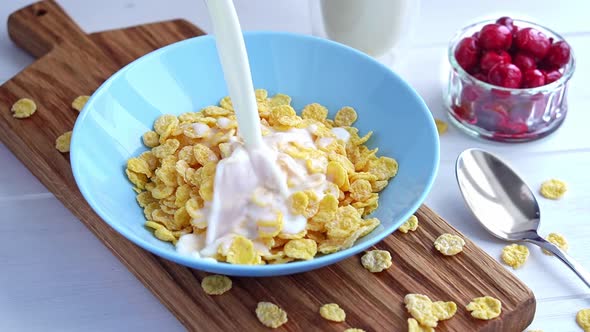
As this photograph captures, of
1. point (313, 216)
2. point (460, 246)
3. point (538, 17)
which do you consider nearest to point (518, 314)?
point (460, 246)

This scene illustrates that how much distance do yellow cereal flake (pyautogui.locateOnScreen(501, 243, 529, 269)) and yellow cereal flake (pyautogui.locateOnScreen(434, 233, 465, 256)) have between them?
0.25 feet

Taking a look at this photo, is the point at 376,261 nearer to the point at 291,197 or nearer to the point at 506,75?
the point at 291,197

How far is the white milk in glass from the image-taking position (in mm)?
1231

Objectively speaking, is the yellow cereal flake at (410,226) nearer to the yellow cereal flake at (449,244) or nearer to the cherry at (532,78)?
the yellow cereal flake at (449,244)

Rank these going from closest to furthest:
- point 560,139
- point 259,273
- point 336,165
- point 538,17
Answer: point 259,273
point 336,165
point 560,139
point 538,17

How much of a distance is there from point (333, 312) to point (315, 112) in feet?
0.98

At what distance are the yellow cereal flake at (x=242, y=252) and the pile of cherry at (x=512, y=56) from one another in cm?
46

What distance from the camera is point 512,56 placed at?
1183 millimetres

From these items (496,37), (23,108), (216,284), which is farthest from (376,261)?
(23,108)

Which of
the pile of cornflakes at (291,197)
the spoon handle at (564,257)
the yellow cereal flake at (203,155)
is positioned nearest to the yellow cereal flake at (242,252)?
the pile of cornflakes at (291,197)

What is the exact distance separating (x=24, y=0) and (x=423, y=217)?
824 mm

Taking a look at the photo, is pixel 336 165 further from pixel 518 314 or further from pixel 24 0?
pixel 24 0

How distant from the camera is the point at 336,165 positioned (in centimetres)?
95

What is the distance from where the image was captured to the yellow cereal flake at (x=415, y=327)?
2.85ft
